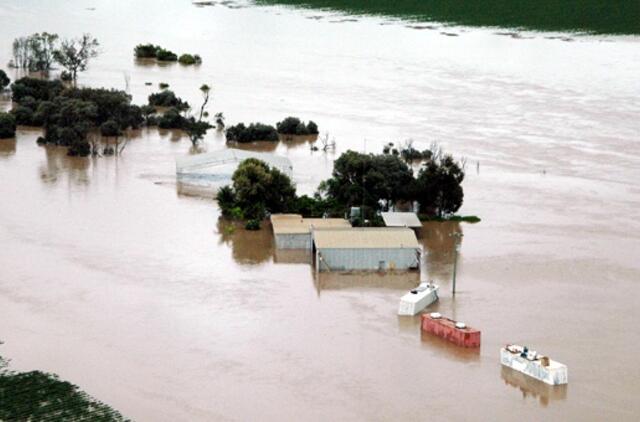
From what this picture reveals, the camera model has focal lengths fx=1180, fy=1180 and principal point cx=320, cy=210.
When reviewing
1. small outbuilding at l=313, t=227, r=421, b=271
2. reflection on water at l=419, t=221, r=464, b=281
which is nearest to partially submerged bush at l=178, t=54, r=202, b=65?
reflection on water at l=419, t=221, r=464, b=281

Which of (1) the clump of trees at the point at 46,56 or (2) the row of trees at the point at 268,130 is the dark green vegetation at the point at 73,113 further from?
(1) the clump of trees at the point at 46,56


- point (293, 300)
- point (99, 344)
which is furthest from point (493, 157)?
point (99, 344)

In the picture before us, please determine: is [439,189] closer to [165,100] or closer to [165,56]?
[165,100]

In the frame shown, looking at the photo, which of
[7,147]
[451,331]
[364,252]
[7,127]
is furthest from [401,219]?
[7,127]

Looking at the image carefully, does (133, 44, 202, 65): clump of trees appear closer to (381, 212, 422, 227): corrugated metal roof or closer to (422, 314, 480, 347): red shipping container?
(381, 212, 422, 227): corrugated metal roof

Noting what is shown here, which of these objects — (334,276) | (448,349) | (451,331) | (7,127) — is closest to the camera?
(448,349)

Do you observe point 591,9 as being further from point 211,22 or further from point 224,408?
point 224,408
